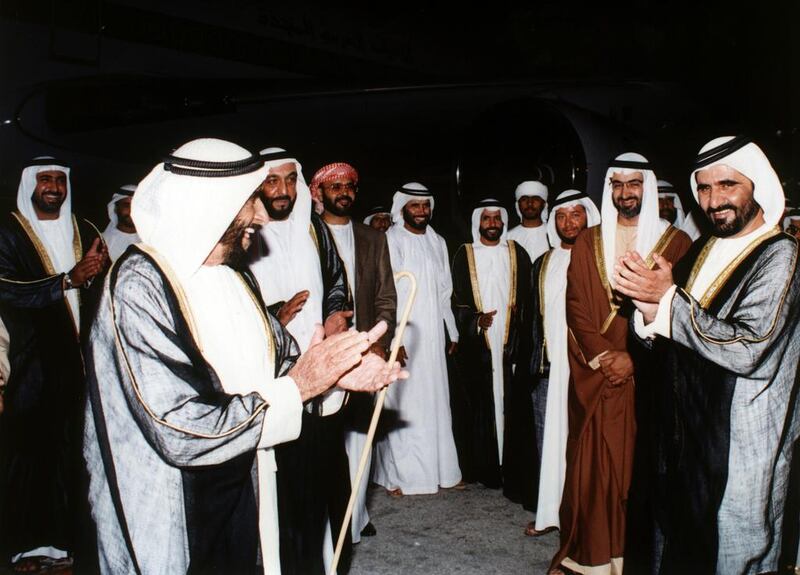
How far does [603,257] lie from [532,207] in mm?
2218

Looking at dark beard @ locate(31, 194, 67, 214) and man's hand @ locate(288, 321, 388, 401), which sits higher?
dark beard @ locate(31, 194, 67, 214)

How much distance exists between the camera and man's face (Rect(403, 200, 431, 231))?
4.63m

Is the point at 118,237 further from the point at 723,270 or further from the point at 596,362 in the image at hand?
the point at 723,270

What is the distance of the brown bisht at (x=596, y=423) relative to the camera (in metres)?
2.90

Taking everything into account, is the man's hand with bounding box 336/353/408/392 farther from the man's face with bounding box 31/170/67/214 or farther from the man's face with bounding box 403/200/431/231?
the man's face with bounding box 403/200/431/231

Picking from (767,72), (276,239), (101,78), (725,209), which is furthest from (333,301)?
(767,72)

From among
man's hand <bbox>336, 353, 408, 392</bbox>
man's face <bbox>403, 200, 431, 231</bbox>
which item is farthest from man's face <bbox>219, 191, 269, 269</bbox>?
man's face <bbox>403, 200, 431, 231</bbox>

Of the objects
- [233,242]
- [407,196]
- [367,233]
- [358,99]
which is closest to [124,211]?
[367,233]

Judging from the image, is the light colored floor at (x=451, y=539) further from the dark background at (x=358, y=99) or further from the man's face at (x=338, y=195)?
the dark background at (x=358, y=99)

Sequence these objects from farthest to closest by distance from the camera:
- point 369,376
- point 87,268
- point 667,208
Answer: point 667,208
point 87,268
point 369,376

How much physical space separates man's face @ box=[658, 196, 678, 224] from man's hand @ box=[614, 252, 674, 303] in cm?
310

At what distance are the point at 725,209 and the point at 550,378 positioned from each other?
1542 millimetres

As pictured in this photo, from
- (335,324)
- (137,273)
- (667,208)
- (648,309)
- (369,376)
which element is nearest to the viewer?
(137,273)

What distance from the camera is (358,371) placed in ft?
5.86
